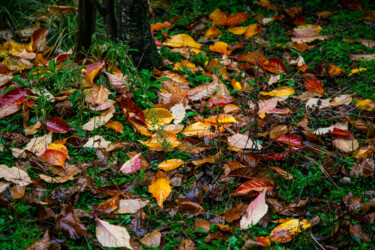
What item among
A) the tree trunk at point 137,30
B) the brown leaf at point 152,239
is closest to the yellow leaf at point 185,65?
the tree trunk at point 137,30

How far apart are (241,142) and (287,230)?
584mm

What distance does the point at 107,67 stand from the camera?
257cm

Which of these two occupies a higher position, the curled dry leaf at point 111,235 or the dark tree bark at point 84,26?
the dark tree bark at point 84,26

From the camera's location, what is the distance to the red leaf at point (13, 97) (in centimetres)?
225

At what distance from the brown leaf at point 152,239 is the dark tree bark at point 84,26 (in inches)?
63.5

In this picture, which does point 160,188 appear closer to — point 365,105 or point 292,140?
point 292,140

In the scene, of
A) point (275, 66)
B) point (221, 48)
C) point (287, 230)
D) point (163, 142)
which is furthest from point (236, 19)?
point (287, 230)

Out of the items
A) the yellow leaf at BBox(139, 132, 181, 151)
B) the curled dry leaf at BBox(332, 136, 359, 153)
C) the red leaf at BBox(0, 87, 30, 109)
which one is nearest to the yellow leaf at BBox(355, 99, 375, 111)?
the curled dry leaf at BBox(332, 136, 359, 153)

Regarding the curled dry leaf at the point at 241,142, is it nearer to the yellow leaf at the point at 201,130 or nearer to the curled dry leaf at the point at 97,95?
the yellow leaf at the point at 201,130

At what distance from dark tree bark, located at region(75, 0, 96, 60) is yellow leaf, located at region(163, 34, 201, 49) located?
0.67m

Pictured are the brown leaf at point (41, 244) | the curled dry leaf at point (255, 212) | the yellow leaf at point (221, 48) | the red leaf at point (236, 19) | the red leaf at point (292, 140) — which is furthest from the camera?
the red leaf at point (236, 19)

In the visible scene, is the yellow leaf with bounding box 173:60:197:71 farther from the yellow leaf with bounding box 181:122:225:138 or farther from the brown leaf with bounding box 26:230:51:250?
the brown leaf with bounding box 26:230:51:250

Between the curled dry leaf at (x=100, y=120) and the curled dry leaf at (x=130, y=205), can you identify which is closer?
the curled dry leaf at (x=130, y=205)

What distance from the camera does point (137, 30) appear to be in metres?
2.44
